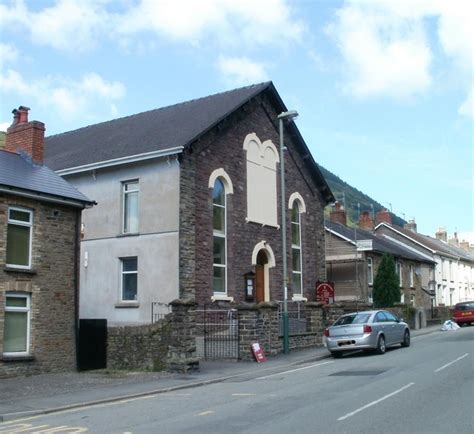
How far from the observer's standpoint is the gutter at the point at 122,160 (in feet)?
75.2

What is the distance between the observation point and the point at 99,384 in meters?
15.8

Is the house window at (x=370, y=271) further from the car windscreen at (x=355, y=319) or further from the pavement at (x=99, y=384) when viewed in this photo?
the pavement at (x=99, y=384)

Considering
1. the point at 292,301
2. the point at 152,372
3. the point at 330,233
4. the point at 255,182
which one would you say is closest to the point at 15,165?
the point at 152,372

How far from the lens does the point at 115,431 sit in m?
9.48

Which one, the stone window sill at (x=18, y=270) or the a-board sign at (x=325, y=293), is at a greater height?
the stone window sill at (x=18, y=270)

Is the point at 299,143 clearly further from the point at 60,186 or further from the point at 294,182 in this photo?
the point at 60,186

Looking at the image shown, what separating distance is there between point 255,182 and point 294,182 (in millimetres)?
3559

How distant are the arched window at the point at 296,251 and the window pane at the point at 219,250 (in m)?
5.60

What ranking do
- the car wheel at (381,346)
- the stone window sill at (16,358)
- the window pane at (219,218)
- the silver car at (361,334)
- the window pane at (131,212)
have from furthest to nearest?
1. the window pane at (219,218)
2. the window pane at (131,212)
3. the car wheel at (381,346)
4. the silver car at (361,334)
5. the stone window sill at (16,358)

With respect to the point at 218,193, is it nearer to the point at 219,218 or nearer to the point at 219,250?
the point at 219,218

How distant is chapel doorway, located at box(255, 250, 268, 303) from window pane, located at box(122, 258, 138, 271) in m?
5.89

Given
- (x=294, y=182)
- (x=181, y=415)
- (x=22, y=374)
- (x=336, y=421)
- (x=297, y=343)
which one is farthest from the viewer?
(x=294, y=182)

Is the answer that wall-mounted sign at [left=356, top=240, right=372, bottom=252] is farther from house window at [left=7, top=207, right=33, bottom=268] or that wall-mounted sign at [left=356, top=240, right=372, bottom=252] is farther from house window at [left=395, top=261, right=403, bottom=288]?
house window at [left=7, top=207, right=33, bottom=268]

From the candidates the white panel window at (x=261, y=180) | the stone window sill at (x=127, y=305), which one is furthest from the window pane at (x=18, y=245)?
the white panel window at (x=261, y=180)
